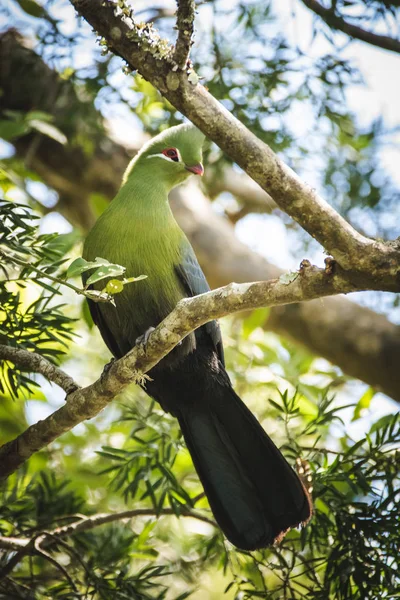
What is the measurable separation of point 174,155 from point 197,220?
1.66 m

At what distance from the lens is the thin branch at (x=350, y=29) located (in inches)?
102

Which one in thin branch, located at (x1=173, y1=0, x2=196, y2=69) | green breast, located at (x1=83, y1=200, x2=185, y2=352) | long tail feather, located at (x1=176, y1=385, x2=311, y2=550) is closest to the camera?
thin branch, located at (x1=173, y1=0, x2=196, y2=69)

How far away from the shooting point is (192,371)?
2951 millimetres

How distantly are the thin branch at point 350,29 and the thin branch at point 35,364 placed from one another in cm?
180

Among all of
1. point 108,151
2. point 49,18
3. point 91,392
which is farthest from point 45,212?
point 91,392

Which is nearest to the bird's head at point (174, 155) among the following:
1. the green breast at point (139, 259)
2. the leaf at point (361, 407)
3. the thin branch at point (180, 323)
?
the green breast at point (139, 259)

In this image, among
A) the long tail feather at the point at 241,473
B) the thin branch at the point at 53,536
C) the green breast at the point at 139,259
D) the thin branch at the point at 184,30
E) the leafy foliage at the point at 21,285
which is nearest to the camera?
the thin branch at the point at 184,30

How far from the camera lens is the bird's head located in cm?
311

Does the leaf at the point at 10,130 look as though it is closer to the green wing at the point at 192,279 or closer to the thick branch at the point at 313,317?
the green wing at the point at 192,279

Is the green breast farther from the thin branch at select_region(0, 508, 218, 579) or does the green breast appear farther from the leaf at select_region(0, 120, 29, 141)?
the leaf at select_region(0, 120, 29, 141)

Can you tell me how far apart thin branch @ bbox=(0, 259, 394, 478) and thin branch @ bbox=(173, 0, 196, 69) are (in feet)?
2.37

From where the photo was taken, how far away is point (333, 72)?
3.47m

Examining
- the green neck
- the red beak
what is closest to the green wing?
the green neck

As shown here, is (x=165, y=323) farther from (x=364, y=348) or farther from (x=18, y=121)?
Answer: (x=364, y=348)
